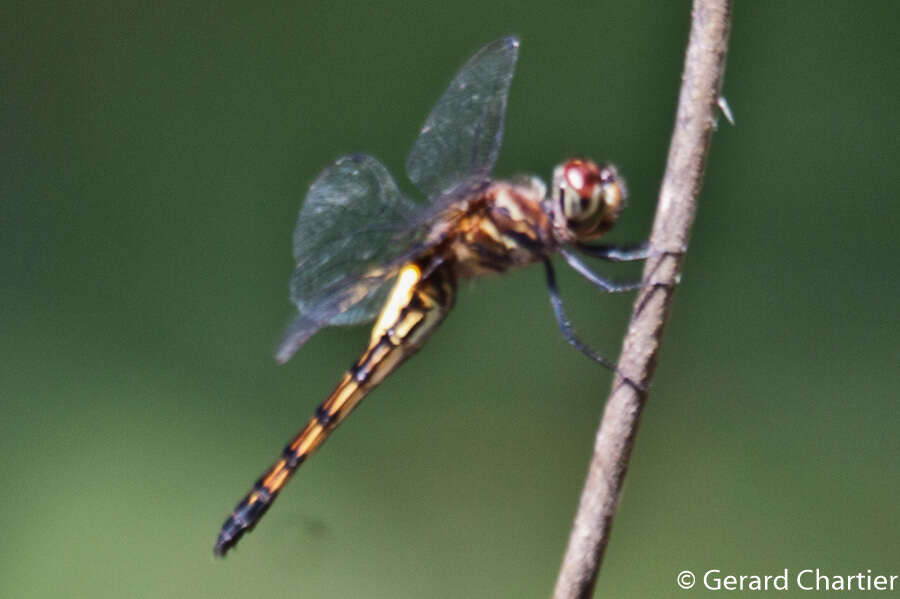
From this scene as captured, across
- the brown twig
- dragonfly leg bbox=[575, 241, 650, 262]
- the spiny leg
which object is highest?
dragonfly leg bbox=[575, 241, 650, 262]

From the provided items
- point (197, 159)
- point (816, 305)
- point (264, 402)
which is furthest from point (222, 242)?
point (816, 305)

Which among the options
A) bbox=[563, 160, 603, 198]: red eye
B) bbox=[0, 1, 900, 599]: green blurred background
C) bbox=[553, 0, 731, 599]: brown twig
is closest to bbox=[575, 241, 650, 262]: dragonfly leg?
bbox=[563, 160, 603, 198]: red eye

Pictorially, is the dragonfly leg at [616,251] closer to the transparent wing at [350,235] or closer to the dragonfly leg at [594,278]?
the dragonfly leg at [594,278]

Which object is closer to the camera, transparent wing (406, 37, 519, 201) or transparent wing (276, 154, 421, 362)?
transparent wing (406, 37, 519, 201)
